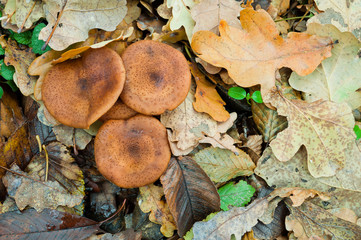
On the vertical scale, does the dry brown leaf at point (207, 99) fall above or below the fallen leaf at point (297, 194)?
above

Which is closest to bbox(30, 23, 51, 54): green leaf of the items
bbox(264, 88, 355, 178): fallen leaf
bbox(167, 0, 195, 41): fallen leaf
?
bbox(167, 0, 195, 41): fallen leaf

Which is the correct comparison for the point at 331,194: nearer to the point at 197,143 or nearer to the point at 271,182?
the point at 271,182

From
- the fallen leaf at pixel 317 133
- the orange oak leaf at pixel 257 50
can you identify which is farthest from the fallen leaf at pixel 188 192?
the orange oak leaf at pixel 257 50

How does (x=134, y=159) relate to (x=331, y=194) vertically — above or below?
above

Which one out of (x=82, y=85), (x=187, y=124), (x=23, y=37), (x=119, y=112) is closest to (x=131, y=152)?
(x=119, y=112)

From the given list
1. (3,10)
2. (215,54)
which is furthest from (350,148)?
(3,10)

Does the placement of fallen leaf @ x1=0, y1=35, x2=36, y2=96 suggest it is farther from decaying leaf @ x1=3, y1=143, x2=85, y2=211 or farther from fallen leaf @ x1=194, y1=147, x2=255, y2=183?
fallen leaf @ x1=194, y1=147, x2=255, y2=183

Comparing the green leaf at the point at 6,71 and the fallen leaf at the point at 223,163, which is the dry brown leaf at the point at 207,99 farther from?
the green leaf at the point at 6,71
